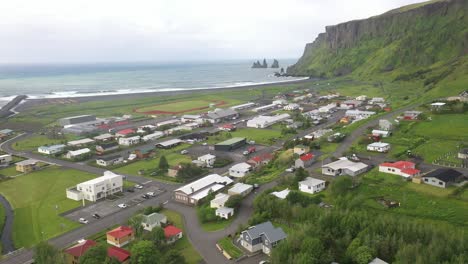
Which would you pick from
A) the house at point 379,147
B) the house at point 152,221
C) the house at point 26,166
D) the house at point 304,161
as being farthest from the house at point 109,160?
the house at point 379,147

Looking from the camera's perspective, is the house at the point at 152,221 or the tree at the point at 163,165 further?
the tree at the point at 163,165

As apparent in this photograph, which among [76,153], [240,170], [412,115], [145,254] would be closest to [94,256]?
[145,254]

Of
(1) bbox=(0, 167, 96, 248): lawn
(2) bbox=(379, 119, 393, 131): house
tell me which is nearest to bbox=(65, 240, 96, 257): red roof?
(1) bbox=(0, 167, 96, 248): lawn

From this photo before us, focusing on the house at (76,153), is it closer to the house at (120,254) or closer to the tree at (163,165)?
the tree at (163,165)

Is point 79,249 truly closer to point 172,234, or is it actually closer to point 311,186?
point 172,234

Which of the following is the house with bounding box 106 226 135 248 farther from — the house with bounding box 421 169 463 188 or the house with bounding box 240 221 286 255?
the house with bounding box 421 169 463 188
